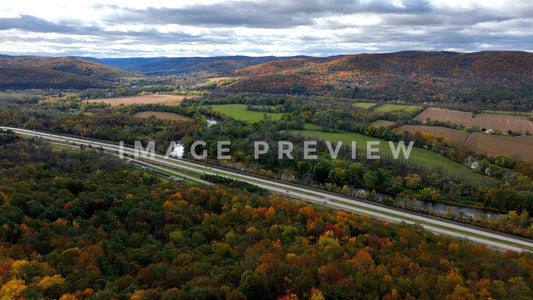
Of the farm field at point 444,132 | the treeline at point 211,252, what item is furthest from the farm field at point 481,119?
the treeline at point 211,252

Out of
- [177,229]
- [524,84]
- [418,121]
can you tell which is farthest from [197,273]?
[524,84]

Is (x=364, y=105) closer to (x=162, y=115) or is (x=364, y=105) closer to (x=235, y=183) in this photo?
(x=162, y=115)

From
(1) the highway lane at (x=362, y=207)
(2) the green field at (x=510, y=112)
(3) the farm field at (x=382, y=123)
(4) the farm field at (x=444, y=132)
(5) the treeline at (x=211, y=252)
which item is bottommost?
(1) the highway lane at (x=362, y=207)

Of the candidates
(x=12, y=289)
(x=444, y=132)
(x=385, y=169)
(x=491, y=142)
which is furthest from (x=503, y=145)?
(x=12, y=289)

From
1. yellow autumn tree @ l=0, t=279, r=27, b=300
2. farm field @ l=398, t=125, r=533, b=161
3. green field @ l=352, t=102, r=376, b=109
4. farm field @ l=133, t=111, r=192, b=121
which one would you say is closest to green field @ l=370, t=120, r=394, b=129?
farm field @ l=398, t=125, r=533, b=161

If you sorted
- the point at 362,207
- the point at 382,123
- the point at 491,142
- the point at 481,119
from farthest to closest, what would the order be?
the point at 382,123, the point at 481,119, the point at 491,142, the point at 362,207

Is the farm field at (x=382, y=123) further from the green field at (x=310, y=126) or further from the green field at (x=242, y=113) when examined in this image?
the green field at (x=242, y=113)
